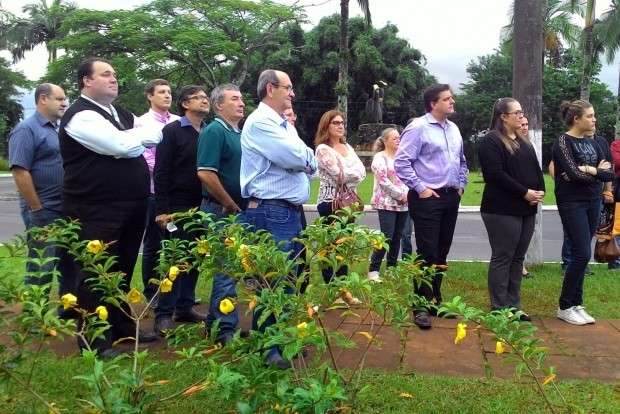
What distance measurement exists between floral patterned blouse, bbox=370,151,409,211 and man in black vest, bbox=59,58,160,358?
2.85 meters

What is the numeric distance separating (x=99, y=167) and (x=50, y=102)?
1.33 metres

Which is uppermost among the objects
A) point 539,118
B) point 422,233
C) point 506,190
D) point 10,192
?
point 539,118

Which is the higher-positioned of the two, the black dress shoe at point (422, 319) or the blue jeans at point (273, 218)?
the blue jeans at point (273, 218)

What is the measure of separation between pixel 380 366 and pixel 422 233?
135 cm

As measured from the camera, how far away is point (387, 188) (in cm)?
612

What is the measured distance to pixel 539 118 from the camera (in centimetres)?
670

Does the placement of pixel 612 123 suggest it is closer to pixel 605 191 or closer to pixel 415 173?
pixel 605 191

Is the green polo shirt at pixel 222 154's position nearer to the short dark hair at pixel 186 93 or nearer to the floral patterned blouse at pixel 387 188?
the short dark hair at pixel 186 93

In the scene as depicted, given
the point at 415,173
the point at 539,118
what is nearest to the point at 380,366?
the point at 415,173

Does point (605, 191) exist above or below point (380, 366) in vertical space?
above

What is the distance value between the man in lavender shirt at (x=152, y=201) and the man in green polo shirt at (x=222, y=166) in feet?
3.00

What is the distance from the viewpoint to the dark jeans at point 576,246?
467 centimetres

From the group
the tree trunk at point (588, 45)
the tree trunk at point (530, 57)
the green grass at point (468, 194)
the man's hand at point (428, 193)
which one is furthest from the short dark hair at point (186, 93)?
the tree trunk at point (588, 45)

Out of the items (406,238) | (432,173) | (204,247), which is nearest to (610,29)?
(406,238)
